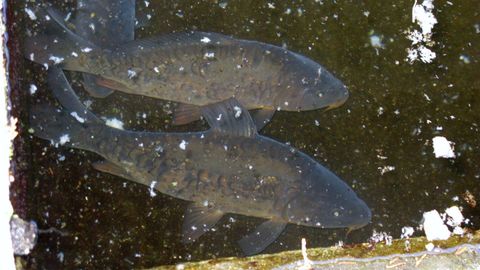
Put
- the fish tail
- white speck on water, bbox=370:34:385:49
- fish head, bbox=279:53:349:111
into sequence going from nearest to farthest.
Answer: the fish tail
fish head, bbox=279:53:349:111
white speck on water, bbox=370:34:385:49

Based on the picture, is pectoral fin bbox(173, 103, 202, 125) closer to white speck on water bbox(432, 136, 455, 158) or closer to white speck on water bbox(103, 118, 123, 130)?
white speck on water bbox(103, 118, 123, 130)

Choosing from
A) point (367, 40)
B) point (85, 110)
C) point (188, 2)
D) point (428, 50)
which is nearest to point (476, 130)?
point (428, 50)

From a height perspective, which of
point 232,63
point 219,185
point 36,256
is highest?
point 232,63

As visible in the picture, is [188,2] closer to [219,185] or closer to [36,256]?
[219,185]

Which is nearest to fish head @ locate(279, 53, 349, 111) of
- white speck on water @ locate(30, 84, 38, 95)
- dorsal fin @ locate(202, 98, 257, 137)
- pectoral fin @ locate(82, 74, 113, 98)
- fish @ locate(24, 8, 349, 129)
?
fish @ locate(24, 8, 349, 129)

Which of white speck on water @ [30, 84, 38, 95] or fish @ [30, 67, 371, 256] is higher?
white speck on water @ [30, 84, 38, 95]

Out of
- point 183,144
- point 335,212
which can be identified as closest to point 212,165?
point 183,144
